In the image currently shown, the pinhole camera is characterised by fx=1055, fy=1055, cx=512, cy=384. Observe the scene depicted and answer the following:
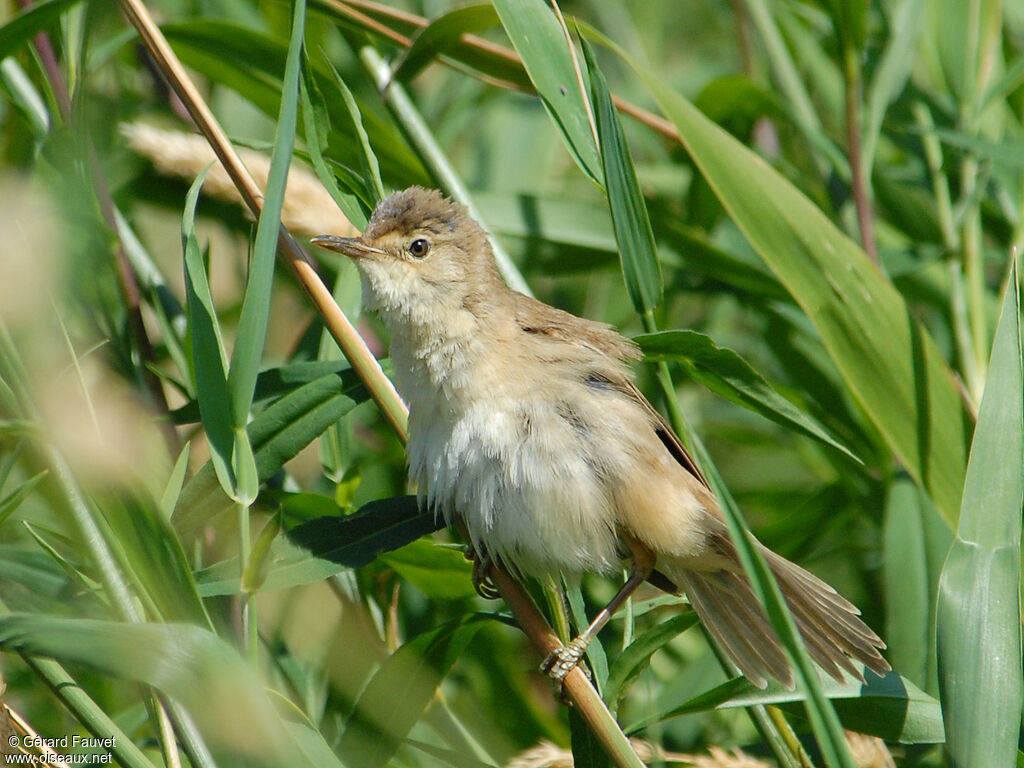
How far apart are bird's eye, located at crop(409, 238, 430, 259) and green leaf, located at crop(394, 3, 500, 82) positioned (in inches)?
16.4

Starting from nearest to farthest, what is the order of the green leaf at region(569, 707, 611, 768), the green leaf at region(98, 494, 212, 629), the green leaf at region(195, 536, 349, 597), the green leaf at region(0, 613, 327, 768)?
the green leaf at region(0, 613, 327, 768) → the green leaf at region(98, 494, 212, 629) → the green leaf at region(195, 536, 349, 597) → the green leaf at region(569, 707, 611, 768)

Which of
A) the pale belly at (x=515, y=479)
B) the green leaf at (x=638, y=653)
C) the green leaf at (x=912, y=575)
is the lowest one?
the green leaf at (x=912, y=575)

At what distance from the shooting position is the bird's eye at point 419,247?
223cm

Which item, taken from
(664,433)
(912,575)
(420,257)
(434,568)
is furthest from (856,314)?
(434,568)

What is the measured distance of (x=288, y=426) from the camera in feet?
6.15

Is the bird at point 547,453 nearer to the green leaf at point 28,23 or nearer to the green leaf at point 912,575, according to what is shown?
the green leaf at point 912,575

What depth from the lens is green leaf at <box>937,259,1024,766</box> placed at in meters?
1.52

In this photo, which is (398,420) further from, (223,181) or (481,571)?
(223,181)

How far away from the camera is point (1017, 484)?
1.56 m

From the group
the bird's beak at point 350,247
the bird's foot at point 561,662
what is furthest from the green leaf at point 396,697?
the bird's beak at point 350,247

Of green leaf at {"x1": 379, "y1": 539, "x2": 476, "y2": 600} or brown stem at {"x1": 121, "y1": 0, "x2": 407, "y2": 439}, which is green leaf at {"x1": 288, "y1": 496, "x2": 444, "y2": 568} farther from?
brown stem at {"x1": 121, "y1": 0, "x2": 407, "y2": 439}

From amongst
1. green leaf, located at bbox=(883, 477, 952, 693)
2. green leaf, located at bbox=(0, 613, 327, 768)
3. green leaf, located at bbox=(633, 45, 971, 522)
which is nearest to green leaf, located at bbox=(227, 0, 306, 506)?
green leaf, located at bbox=(0, 613, 327, 768)

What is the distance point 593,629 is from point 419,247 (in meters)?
0.87

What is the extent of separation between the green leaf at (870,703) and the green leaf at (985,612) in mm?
312
